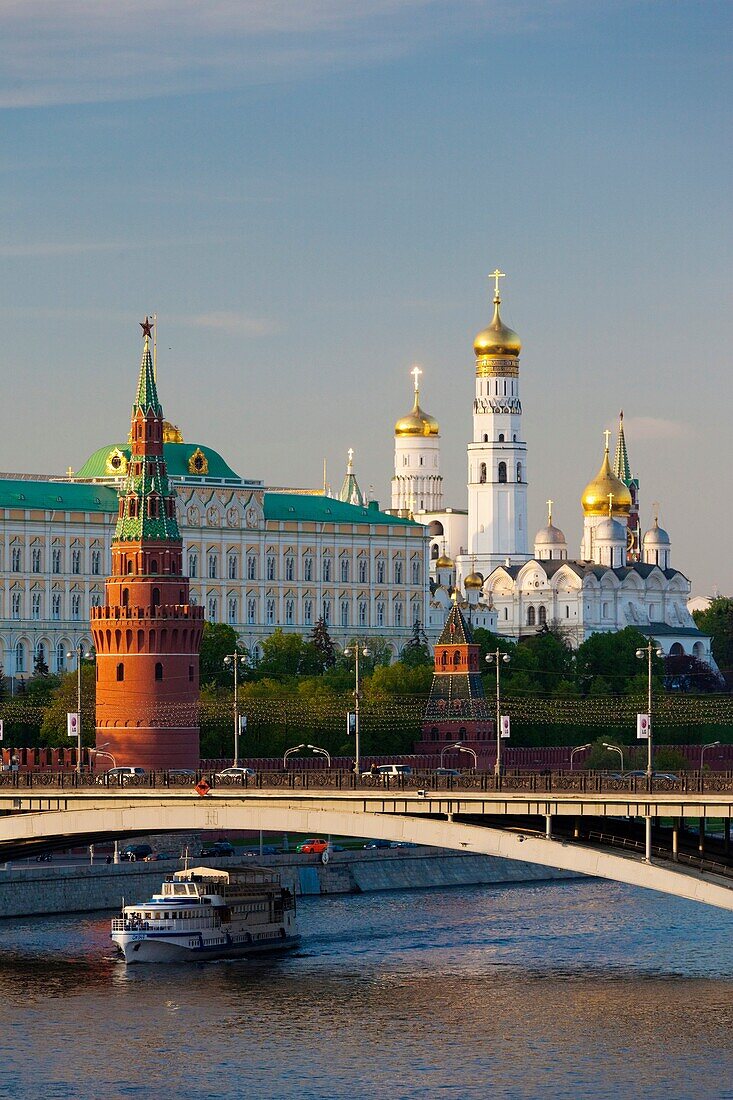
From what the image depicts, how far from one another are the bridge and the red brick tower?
3670cm

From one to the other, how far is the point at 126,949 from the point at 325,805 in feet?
26.9

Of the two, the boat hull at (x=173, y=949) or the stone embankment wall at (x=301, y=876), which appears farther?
the stone embankment wall at (x=301, y=876)

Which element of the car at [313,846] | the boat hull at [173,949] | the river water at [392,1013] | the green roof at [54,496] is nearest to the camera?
the river water at [392,1013]

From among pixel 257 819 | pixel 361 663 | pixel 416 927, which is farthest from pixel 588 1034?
pixel 361 663

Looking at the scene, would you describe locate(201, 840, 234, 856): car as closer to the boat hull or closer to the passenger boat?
the passenger boat

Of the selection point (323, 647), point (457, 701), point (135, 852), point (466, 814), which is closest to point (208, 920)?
point (466, 814)

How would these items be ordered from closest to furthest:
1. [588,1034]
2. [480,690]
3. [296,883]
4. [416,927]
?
[588,1034] < [416,927] < [296,883] < [480,690]

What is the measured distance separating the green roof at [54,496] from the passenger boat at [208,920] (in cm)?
9960

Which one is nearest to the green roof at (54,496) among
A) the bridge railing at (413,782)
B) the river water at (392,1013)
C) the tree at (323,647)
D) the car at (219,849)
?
the tree at (323,647)

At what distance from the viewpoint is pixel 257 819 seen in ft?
282

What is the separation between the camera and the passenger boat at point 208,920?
90875mm

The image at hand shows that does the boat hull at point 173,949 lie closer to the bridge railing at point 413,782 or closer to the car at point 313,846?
the bridge railing at point 413,782

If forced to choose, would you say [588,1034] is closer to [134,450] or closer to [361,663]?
[134,450]

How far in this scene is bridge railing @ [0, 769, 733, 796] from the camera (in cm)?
8156
